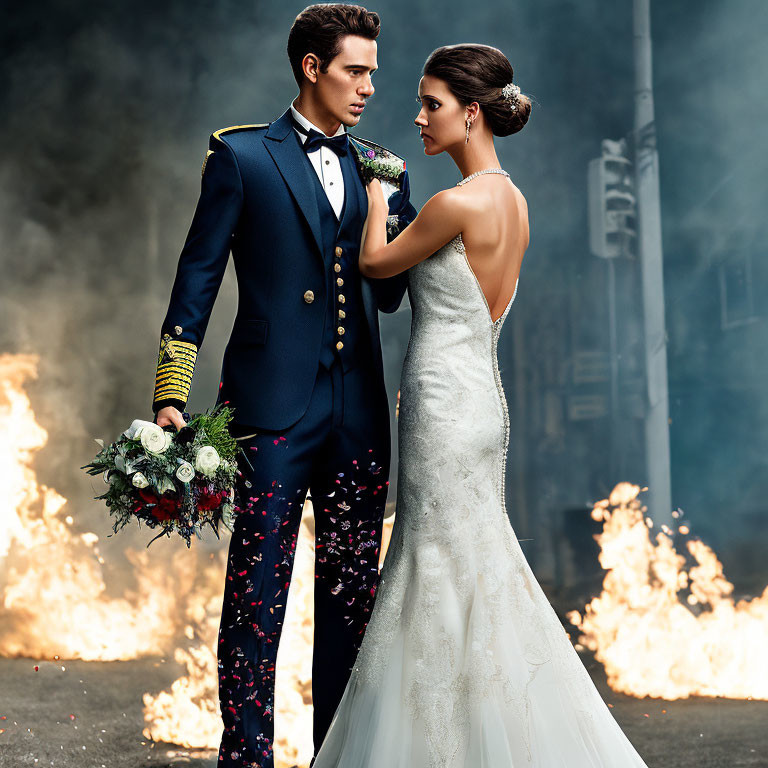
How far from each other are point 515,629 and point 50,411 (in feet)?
16.0

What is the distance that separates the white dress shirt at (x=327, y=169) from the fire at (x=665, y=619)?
3.41 m

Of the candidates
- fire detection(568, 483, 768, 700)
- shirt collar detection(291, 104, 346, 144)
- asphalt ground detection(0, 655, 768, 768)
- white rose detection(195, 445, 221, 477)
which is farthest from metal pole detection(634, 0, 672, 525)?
white rose detection(195, 445, 221, 477)

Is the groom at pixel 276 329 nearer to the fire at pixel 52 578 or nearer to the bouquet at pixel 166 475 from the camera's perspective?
the bouquet at pixel 166 475

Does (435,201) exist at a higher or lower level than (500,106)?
lower

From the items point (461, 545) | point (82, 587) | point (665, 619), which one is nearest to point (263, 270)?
point (461, 545)

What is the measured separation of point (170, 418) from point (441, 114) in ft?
3.69

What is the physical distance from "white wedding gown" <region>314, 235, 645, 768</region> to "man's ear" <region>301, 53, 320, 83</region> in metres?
0.61

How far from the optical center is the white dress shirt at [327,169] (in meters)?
2.92

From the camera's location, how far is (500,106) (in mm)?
2863

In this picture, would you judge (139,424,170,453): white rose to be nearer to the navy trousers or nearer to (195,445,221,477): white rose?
(195,445,221,477): white rose

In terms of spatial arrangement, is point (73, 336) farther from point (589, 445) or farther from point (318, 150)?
point (318, 150)

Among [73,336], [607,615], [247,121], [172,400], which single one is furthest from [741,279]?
[172,400]

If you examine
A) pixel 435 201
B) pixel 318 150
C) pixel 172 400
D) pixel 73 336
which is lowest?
pixel 172 400

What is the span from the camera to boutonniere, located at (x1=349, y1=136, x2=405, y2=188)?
3.00 m
